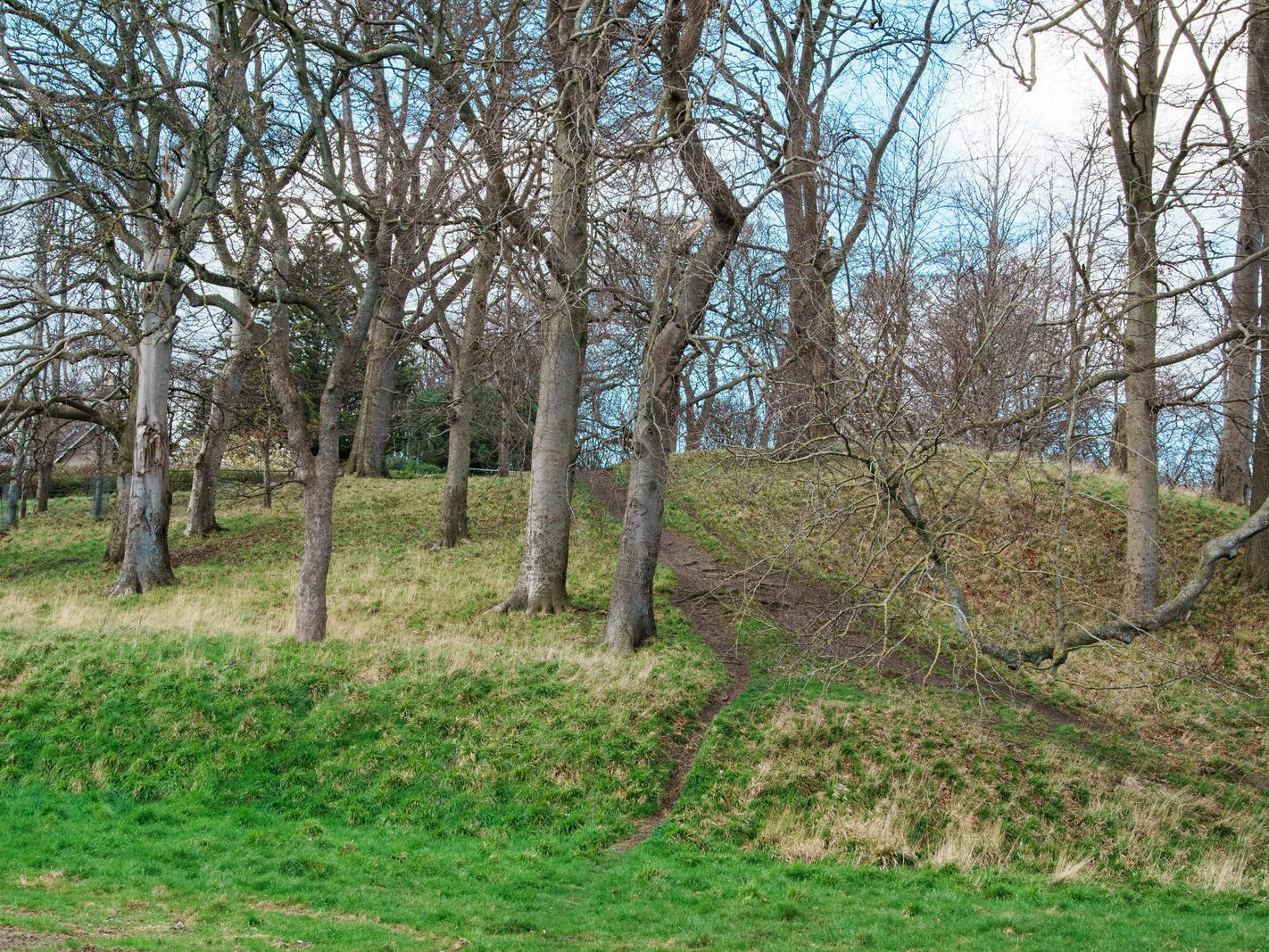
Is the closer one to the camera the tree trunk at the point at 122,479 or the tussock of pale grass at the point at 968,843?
the tussock of pale grass at the point at 968,843

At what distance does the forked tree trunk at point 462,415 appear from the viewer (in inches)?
730

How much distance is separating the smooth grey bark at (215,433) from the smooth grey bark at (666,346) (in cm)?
1124

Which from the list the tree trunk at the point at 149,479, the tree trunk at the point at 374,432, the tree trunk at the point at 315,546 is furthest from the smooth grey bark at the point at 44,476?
the tree trunk at the point at 315,546

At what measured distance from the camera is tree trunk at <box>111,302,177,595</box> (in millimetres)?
18391

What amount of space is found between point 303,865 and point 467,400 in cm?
1256

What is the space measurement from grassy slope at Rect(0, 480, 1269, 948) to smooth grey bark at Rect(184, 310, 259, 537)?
302 inches

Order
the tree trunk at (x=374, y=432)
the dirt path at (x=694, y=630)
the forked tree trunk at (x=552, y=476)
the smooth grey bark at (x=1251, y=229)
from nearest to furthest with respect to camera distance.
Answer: the dirt path at (x=694, y=630)
the smooth grey bark at (x=1251, y=229)
the forked tree trunk at (x=552, y=476)
the tree trunk at (x=374, y=432)

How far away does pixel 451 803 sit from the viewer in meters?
9.97

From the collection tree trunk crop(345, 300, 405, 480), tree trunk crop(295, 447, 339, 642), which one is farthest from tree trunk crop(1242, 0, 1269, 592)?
tree trunk crop(345, 300, 405, 480)

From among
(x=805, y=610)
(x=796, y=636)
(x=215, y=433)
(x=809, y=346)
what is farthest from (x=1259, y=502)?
(x=215, y=433)

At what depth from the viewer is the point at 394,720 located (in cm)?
1105

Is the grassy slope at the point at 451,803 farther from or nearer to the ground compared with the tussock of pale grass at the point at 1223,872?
farther from the ground

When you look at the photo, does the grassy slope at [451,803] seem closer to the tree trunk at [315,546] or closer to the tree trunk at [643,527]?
the tree trunk at [315,546]

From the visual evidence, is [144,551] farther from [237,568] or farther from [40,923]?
[40,923]
